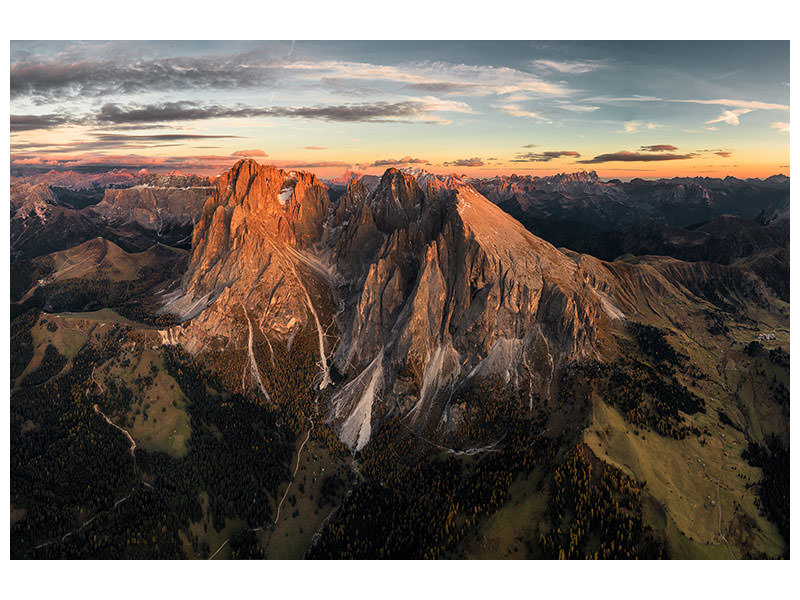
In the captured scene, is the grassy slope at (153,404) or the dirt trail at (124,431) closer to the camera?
the dirt trail at (124,431)

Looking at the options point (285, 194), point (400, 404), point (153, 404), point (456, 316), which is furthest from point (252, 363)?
point (285, 194)

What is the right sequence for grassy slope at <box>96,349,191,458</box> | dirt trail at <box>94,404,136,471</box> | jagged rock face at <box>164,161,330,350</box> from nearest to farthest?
dirt trail at <box>94,404,136,471</box>
grassy slope at <box>96,349,191,458</box>
jagged rock face at <box>164,161,330,350</box>

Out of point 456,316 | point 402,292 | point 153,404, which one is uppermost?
point 402,292

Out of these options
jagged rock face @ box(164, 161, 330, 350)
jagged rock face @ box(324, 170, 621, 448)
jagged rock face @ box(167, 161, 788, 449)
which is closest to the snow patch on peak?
jagged rock face @ box(164, 161, 330, 350)

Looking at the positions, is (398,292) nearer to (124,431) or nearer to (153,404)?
(153,404)

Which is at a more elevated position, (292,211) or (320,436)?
(292,211)

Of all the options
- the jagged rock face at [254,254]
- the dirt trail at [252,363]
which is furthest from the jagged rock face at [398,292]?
the dirt trail at [252,363]

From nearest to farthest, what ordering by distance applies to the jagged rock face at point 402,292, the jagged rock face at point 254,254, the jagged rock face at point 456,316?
the jagged rock face at point 456,316 < the jagged rock face at point 402,292 < the jagged rock face at point 254,254

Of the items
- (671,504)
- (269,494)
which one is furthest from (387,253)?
(671,504)

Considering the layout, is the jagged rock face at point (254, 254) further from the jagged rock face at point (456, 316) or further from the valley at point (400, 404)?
the jagged rock face at point (456, 316)

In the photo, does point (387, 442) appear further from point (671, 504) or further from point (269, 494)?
point (671, 504)

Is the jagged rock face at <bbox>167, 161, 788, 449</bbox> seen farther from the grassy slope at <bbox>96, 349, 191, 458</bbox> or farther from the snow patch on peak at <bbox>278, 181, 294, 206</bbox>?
the grassy slope at <bbox>96, 349, 191, 458</bbox>
